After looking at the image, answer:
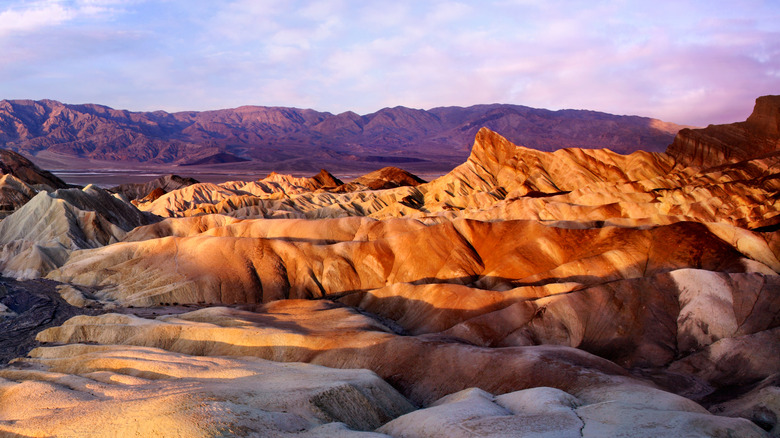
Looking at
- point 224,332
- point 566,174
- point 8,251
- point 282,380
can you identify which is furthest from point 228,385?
point 566,174

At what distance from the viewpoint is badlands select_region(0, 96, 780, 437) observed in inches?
551

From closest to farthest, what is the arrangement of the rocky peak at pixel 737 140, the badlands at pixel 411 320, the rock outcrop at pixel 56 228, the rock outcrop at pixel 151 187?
the badlands at pixel 411 320 → the rock outcrop at pixel 56 228 → the rocky peak at pixel 737 140 → the rock outcrop at pixel 151 187

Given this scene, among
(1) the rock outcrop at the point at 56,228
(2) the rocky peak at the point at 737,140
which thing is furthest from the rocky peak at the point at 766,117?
(1) the rock outcrop at the point at 56,228

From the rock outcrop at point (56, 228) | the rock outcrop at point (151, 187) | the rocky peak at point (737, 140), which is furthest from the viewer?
the rock outcrop at point (151, 187)

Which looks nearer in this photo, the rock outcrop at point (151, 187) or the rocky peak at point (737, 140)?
the rocky peak at point (737, 140)

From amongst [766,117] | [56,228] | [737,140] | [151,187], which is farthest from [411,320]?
[151,187]

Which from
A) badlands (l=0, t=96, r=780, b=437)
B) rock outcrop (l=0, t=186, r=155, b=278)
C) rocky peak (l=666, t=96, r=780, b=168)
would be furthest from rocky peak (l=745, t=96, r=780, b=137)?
rock outcrop (l=0, t=186, r=155, b=278)

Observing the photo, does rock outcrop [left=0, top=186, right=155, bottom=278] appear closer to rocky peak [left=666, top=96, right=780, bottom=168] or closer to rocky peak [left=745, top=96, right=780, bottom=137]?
rocky peak [left=666, top=96, right=780, bottom=168]

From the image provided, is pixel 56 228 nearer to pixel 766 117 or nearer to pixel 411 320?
pixel 411 320

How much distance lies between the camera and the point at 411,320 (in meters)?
29.0

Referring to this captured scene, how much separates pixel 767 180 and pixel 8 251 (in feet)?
199

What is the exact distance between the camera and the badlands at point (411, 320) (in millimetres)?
13984

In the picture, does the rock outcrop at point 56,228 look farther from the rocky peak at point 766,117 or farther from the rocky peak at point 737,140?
the rocky peak at point 766,117

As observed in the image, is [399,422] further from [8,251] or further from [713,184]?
[713,184]
